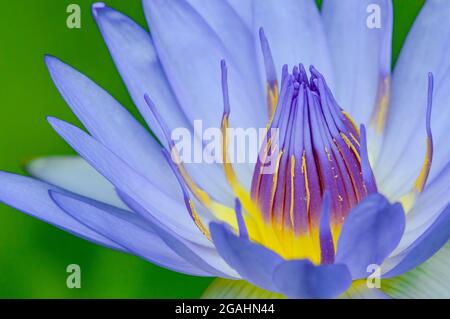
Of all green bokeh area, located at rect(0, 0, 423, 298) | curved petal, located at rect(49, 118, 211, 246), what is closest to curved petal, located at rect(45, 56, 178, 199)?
curved petal, located at rect(49, 118, 211, 246)

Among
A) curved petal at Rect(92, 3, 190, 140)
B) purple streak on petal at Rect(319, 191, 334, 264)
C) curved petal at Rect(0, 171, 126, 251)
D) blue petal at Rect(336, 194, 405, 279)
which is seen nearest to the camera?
blue petal at Rect(336, 194, 405, 279)

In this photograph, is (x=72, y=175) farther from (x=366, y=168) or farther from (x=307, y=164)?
(x=366, y=168)

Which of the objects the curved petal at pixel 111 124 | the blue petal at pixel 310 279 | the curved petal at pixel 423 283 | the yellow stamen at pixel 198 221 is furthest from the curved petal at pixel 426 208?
the curved petal at pixel 111 124

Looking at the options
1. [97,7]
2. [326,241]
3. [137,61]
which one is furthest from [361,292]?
[97,7]

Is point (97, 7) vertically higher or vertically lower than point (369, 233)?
higher

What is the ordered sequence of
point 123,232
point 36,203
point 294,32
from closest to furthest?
point 123,232 < point 36,203 < point 294,32

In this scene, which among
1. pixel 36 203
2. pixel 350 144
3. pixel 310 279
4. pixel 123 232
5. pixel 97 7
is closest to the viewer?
pixel 310 279

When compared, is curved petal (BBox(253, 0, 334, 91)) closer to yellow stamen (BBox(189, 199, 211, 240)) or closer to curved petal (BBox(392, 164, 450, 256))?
curved petal (BBox(392, 164, 450, 256))
